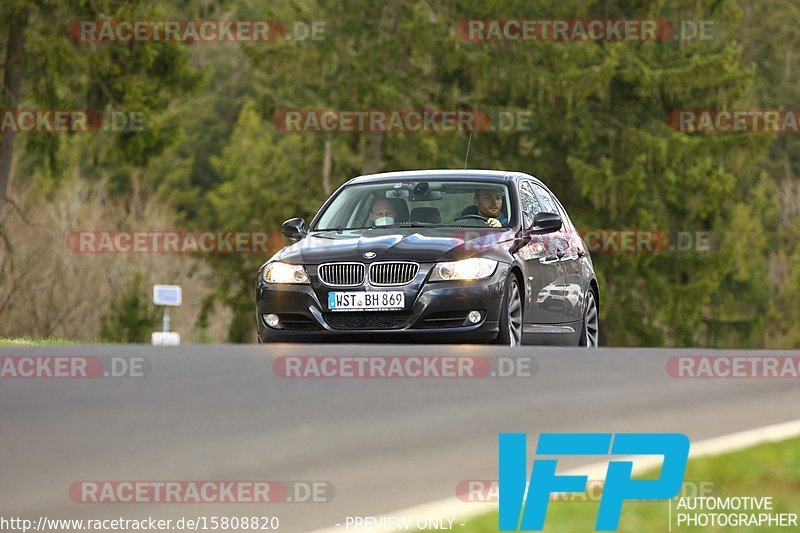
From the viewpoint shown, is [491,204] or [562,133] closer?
[491,204]

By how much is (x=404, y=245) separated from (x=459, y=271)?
0.52m

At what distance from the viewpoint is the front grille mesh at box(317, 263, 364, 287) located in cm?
1226

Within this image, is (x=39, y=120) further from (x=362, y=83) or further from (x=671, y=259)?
(x=671, y=259)

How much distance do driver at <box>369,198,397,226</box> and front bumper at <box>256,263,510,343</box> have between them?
1235 mm

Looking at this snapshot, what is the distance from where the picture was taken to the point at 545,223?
13.3 m

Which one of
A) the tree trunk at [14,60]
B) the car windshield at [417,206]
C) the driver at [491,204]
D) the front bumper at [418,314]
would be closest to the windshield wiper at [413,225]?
the car windshield at [417,206]

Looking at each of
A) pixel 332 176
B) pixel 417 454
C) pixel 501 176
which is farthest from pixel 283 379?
pixel 332 176

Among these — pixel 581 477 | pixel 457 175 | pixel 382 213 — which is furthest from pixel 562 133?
pixel 581 477

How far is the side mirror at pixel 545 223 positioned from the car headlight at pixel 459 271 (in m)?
1.23

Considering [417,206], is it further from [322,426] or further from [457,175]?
[322,426]

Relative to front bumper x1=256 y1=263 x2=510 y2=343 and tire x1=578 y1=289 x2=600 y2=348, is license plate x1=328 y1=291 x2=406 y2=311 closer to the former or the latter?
front bumper x1=256 y1=263 x2=510 y2=343

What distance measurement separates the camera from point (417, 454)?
6.57m

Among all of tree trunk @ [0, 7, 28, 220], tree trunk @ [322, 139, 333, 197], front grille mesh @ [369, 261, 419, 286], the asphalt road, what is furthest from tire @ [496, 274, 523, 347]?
tree trunk @ [322, 139, 333, 197]

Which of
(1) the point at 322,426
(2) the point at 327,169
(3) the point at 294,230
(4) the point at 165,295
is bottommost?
(4) the point at 165,295
